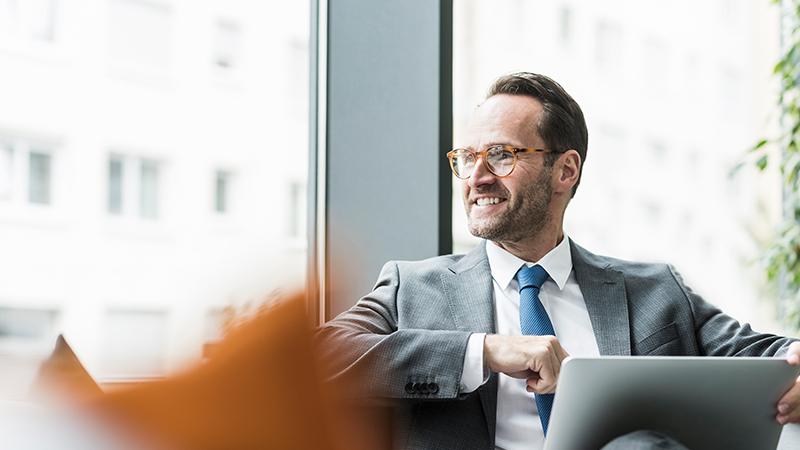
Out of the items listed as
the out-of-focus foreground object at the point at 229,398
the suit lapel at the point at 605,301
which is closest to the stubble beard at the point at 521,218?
the suit lapel at the point at 605,301

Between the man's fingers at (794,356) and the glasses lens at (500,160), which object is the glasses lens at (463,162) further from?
the man's fingers at (794,356)

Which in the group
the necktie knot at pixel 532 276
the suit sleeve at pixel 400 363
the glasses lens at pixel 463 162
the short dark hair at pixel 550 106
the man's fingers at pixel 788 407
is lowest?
the man's fingers at pixel 788 407

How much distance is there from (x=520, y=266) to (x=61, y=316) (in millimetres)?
1817

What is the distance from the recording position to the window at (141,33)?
351 cm

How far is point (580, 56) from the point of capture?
34.7 ft

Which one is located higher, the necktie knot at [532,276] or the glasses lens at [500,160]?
the glasses lens at [500,160]

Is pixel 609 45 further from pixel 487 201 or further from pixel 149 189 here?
pixel 487 201

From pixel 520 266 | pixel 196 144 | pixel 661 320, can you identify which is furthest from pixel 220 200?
pixel 661 320

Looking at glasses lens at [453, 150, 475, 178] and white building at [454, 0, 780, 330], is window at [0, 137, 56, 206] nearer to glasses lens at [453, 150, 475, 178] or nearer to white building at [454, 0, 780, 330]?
glasses lens at [453, 150, 475, 178]

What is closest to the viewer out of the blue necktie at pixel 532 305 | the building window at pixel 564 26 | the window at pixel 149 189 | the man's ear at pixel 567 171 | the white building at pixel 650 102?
the blue necktie at pixel 532 305

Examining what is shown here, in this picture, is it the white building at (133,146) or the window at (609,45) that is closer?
the white building at (133,146)

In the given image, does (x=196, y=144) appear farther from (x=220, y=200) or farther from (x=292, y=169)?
(x=292, y=169)

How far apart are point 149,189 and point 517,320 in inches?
86.6

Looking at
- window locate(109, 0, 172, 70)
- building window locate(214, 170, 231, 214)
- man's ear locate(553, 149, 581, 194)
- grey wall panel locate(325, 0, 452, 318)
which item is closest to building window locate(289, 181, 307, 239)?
grey wall panel locate(325, 0, 452, 318)
